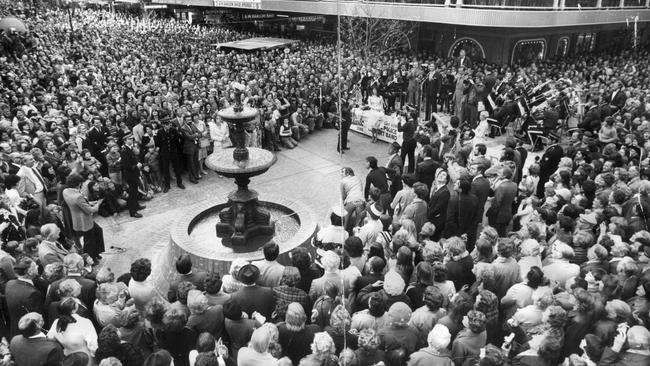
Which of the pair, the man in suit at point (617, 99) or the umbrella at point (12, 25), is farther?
the umbrella at point (12, 25)

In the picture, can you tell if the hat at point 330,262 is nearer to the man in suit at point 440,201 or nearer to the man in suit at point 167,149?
the man in suit at point 440,201

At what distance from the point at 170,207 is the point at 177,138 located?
5.76ft

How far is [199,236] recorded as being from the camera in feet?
29.0

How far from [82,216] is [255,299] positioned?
4.44 meters

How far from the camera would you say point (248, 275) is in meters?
5.25

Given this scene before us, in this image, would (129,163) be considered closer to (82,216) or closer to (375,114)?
(82,216)

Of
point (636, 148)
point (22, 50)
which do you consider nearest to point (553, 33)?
point (636, 148)

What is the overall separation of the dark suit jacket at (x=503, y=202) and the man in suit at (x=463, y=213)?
1.08ft

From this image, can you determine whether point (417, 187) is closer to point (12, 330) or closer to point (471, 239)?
point (471, 239)

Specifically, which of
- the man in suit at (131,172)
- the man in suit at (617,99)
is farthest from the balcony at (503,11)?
the man in suit at (131,172)

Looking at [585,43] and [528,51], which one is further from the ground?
[585,43]

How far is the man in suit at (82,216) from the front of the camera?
26.4 feet

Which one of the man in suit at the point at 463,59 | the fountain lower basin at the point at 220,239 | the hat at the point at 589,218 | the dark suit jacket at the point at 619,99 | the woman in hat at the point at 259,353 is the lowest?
the fountain lower basin at the point at 220,239

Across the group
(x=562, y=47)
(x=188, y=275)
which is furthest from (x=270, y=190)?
(x=562, y=47)
